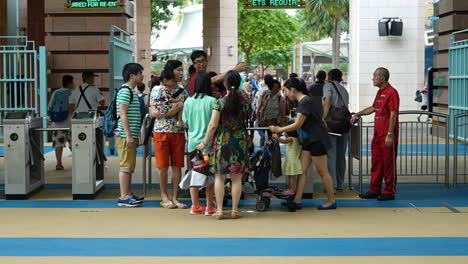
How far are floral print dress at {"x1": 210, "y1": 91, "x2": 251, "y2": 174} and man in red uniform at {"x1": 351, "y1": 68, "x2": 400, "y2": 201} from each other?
2.20 meters

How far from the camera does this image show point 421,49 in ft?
83.1

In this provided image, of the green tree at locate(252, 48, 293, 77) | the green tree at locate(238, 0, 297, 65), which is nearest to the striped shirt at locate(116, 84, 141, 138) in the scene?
the green tree at locate(238, 0, 297, 65)

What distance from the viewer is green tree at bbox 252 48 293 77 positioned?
269ft

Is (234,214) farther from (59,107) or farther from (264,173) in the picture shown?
(59,107)

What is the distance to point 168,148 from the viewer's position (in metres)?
10.1

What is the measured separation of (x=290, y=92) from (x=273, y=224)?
1707 millimetres

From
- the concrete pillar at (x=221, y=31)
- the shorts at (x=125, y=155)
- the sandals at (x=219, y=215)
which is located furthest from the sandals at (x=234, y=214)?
the concrete pillar at (x=221, y=31)

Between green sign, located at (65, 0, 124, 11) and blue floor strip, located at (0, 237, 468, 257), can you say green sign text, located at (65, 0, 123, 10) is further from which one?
blue floor strip, located at (0, 237, 468, 257)

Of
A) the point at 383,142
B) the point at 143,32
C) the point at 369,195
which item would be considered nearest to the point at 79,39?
the point at 369,195

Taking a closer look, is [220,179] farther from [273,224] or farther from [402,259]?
[402,259]

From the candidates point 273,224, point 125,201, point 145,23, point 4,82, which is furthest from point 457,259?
point 145,23

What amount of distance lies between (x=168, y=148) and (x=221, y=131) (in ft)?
3.43

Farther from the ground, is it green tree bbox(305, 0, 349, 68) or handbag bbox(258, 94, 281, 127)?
green tree bbox(305, 0, 349, 68)

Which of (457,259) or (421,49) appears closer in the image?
(457,259)
